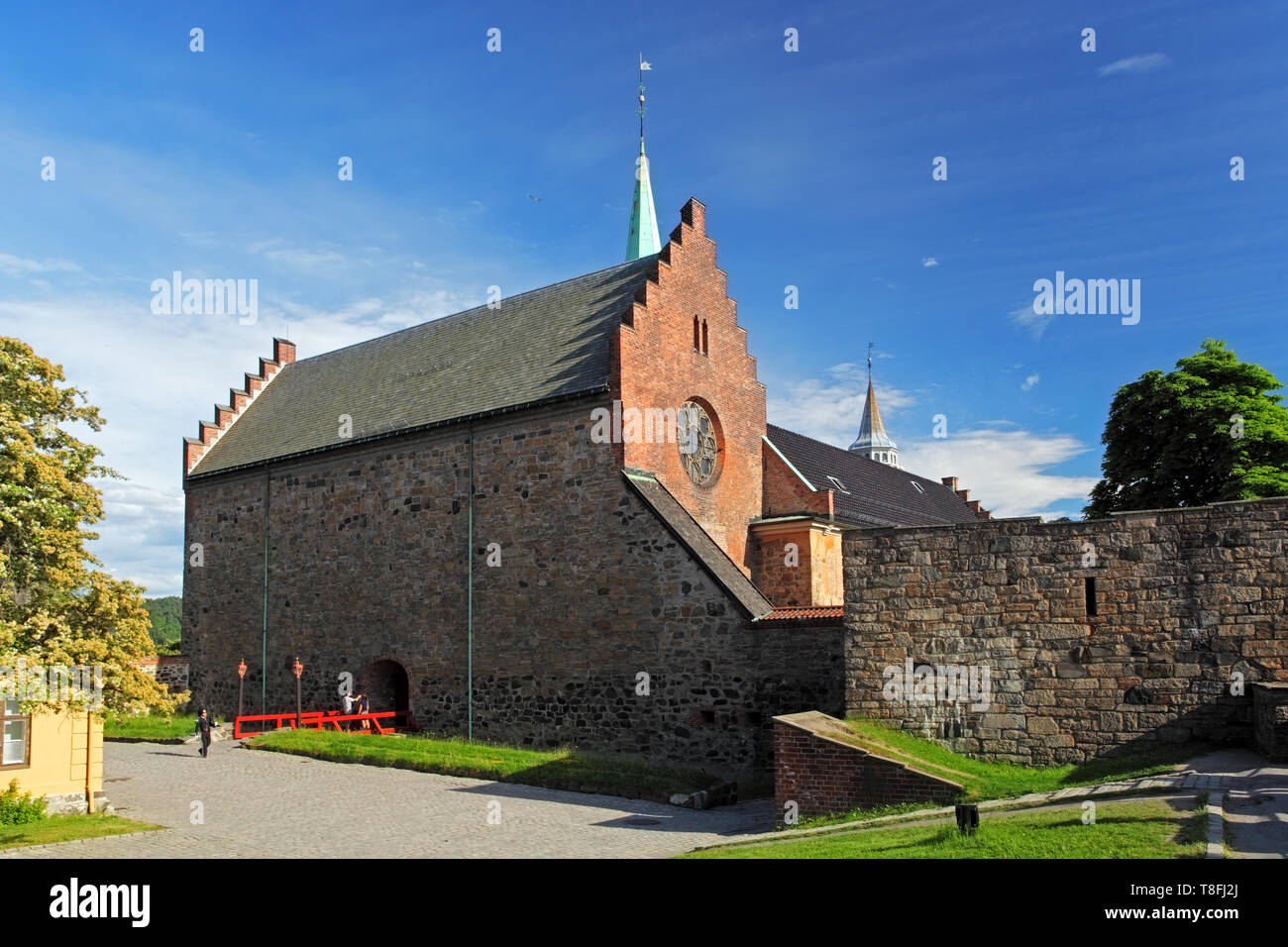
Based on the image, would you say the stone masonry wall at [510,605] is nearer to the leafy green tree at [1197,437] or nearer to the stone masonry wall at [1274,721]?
the stone masonry wall at [1274,721]

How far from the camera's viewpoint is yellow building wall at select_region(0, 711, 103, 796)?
15.8m

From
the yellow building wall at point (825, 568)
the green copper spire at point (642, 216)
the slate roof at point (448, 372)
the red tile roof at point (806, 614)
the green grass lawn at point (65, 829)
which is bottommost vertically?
the green grass lawn at point (65, 829)

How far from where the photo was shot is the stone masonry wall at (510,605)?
20422 millimetres

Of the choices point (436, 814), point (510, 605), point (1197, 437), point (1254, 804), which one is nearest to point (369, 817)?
point (436, 814)

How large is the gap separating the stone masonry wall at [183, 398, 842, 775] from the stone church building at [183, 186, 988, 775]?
0.20 ft

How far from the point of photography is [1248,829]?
31.0ft

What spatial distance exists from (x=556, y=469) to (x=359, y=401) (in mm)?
10086

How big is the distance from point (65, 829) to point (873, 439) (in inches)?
2735

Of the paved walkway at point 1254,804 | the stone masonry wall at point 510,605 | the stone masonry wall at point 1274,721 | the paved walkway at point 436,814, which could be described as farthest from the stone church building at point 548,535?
the stone masonry wall at point 1274,721

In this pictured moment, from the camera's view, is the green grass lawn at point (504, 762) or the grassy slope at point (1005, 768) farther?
the green grass lawn at point (504, 762)

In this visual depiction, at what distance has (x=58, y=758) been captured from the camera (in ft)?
53.3

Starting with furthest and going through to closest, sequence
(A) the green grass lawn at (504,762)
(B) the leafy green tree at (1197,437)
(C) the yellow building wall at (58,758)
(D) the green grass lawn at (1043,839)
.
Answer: (B) the leafy green tree at (1197,437) < (A) the green grass lawn at (504,762) < (C) the yellow building wall at (58,758) < (D) the green grass lawn at (1043,839)

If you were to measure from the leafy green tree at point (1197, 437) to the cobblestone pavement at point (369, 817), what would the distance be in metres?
22.0
